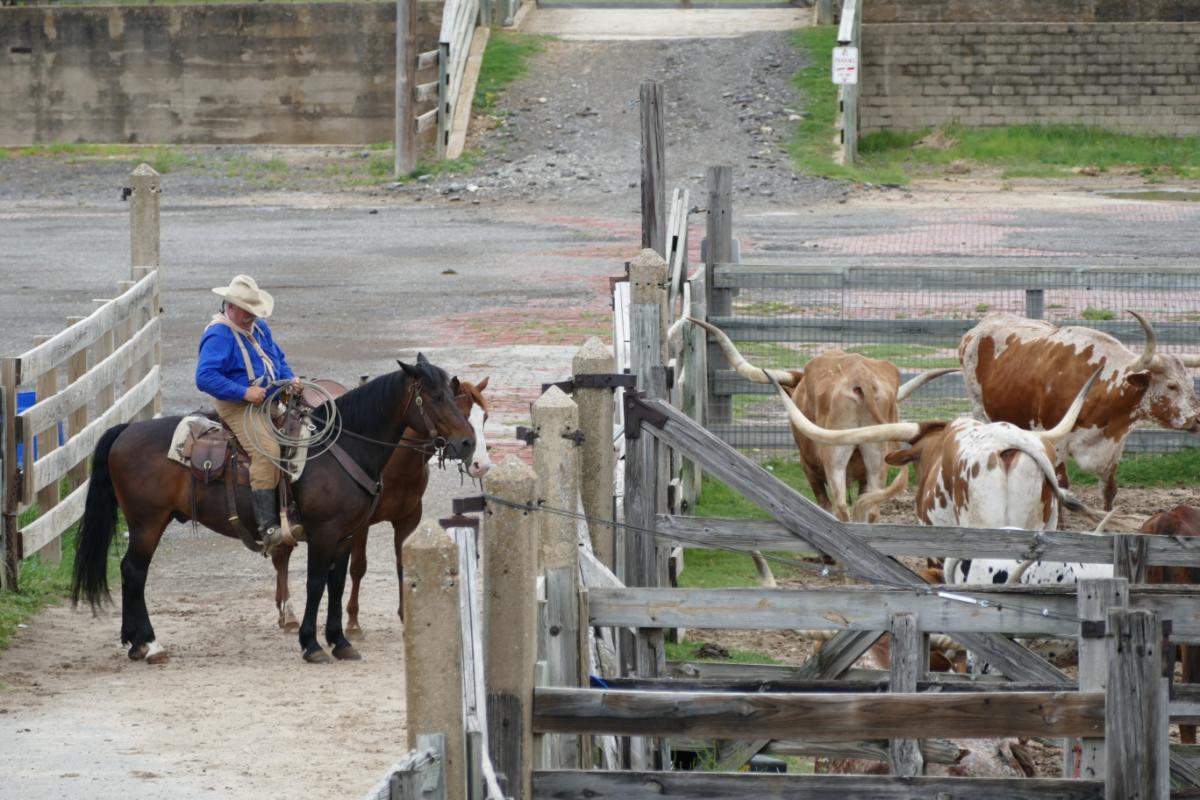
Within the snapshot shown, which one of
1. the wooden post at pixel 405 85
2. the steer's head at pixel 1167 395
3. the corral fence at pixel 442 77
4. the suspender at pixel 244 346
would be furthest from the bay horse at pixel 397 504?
the corral fence at pixel 442 77

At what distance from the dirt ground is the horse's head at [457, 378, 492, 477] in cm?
116

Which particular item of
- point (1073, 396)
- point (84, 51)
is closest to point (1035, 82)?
point (84, 51)

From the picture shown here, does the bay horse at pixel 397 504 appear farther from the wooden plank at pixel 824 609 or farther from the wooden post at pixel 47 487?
the wooden plank at pixel 824 609

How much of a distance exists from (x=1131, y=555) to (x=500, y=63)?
29330mm

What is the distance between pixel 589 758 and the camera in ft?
21.0

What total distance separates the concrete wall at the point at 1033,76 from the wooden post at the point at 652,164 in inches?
843

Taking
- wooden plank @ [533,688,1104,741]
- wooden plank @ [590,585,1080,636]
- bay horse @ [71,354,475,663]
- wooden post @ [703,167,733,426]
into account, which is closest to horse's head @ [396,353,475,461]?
bay horse @ [71,354,475,663]

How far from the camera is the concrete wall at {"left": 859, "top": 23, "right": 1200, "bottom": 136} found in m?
32.1

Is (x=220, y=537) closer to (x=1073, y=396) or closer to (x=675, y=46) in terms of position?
(x=1073, y=396)

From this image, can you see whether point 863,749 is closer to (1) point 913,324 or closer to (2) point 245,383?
(2) point 245,383

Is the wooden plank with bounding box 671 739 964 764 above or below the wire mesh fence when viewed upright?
below

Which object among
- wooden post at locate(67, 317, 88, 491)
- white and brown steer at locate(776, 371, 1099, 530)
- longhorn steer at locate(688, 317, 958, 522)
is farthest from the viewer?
wooden post at locate(67, 317, 88, 491)

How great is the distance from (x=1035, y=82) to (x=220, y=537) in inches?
902

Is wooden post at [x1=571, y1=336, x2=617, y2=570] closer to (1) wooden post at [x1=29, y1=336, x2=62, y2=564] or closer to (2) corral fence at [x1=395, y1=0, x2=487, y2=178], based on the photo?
(1) wooden post at [x1=29, y1=336, x2=62, y2=564]
